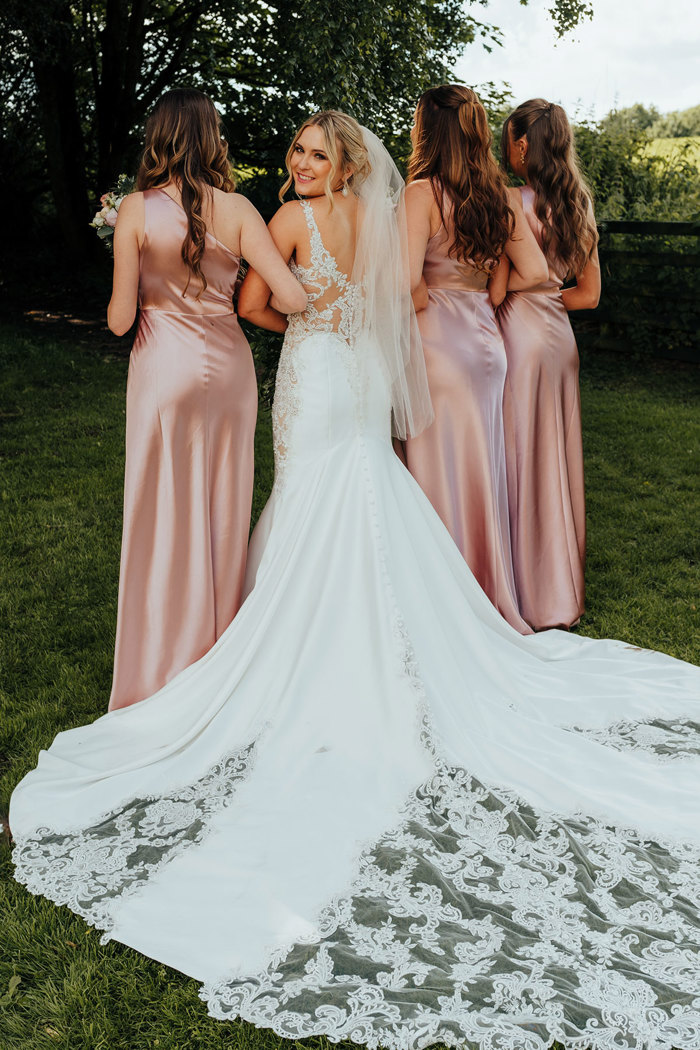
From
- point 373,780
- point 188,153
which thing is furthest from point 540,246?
point 373,780

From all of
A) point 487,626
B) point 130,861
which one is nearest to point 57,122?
point 487,626

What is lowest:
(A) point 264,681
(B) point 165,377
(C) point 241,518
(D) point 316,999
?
(D) point 316,999

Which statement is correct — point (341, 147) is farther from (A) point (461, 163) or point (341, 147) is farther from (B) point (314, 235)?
(A) point (461, 163)

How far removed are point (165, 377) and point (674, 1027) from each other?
2.76m

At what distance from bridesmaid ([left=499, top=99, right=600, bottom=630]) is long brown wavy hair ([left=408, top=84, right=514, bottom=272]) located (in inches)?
18.7

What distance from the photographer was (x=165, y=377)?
12.1ft

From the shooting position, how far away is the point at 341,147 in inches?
138

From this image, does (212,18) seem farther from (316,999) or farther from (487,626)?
(316,999)

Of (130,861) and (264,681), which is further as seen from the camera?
(264,681)

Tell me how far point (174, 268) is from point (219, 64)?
9.54m

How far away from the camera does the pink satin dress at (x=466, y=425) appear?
169 inches

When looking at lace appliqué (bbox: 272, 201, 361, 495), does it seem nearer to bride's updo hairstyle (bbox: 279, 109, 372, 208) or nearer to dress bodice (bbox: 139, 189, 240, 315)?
bride's updo hairstyle (bbox: 279, 109, 372, 208)

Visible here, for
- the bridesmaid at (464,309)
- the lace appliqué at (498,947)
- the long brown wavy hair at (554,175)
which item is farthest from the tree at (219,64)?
the lace appliqué at (498,947)

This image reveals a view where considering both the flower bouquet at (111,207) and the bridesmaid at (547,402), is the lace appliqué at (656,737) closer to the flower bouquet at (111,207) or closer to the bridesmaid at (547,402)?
the bridesmaid at (547,402)
